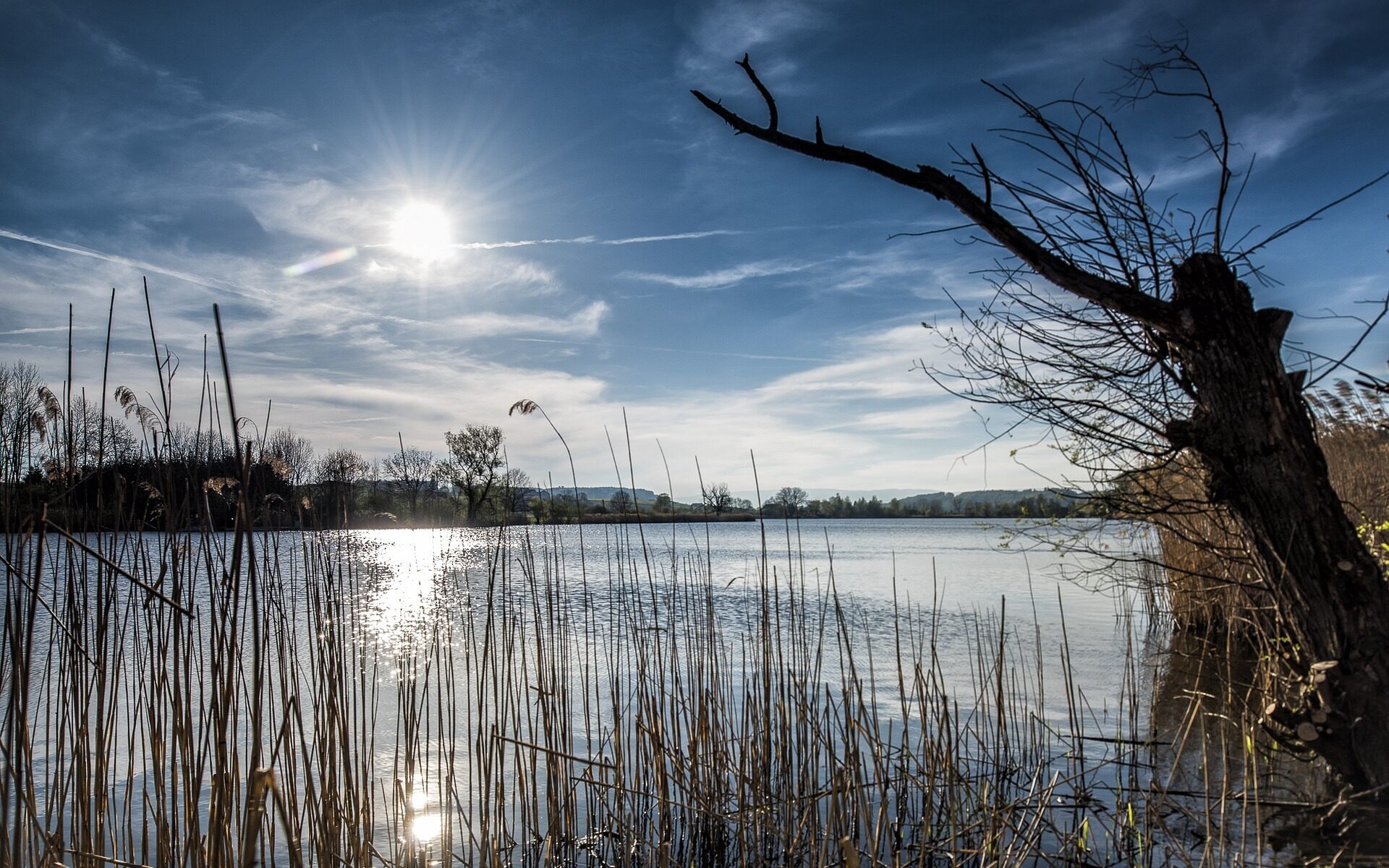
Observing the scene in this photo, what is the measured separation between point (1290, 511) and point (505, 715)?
3.31 metres

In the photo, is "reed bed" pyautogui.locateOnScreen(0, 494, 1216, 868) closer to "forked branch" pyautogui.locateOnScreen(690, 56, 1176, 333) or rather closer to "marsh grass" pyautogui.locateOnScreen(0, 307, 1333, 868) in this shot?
"marsh grass" pyautogui.locateOnScreen(0, 307, 1333, 868)

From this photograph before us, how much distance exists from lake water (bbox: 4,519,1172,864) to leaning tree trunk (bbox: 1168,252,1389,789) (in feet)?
2.99

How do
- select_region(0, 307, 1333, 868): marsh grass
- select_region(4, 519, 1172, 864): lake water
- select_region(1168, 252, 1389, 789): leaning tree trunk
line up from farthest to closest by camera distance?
select_region(1168, 252, 1389, 789): leaning tree trunk, select_region(4, 519, 1172, 864): lake water, select_region(0, 307, 1333, 868): marsh grass

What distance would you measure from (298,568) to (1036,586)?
549 inches

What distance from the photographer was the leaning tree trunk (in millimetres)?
3102

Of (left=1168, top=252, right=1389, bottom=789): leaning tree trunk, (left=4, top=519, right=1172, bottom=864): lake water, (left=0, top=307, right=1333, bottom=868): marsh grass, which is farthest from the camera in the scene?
(left=1168, top=252, right=1389, bottom=789): leaning tree trunk

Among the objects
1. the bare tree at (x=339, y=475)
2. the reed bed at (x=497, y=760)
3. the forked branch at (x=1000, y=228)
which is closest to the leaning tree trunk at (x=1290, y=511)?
the forked branch at (x=1000, y=228)

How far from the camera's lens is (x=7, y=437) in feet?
9.75

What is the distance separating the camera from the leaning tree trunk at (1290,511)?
10.2ft

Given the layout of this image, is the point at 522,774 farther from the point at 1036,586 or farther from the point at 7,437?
the point at 1036,586

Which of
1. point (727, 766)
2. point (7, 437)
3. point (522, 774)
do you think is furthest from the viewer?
point (727, 766)

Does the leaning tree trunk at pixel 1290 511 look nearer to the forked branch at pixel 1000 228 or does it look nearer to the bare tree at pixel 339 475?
the forked branch at pixel 1000 228

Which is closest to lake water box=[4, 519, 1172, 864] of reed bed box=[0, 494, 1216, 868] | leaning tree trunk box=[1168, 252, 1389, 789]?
reed bed box=[0, 494, 1216, 868]

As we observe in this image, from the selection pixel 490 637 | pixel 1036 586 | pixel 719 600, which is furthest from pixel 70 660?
pixel 1036 586
